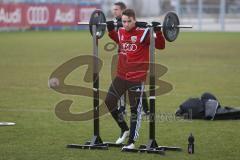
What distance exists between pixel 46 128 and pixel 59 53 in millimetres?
18489

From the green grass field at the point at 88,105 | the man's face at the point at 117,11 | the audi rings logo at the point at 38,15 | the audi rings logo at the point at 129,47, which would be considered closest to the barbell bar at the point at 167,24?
the audi rings logo at the point at 129,47

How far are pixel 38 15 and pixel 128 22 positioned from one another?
37245 millimetres

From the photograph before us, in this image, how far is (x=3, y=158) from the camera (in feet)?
31.8

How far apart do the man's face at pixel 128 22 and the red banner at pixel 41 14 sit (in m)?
34.9

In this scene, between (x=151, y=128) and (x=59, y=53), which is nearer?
(x=151, y=128)

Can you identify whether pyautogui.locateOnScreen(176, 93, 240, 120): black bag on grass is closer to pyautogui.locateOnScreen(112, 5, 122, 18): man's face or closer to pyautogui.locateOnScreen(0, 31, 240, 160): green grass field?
pyautogui.locateOnScreen(0, 31, 240, 160): green grass field

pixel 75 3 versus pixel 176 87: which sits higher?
pixel 75 3

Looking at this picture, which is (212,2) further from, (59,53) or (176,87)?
(176,87)

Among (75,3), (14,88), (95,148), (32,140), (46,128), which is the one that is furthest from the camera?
(75,3)

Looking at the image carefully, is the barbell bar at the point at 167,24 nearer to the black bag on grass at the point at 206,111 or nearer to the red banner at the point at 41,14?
the black bag on grass at the point at 206,111

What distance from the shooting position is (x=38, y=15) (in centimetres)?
4684

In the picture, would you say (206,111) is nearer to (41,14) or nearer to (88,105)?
(88,105)

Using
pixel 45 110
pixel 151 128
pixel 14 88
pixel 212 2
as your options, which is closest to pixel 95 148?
pixel 151 128

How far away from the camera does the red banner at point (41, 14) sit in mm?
45188
